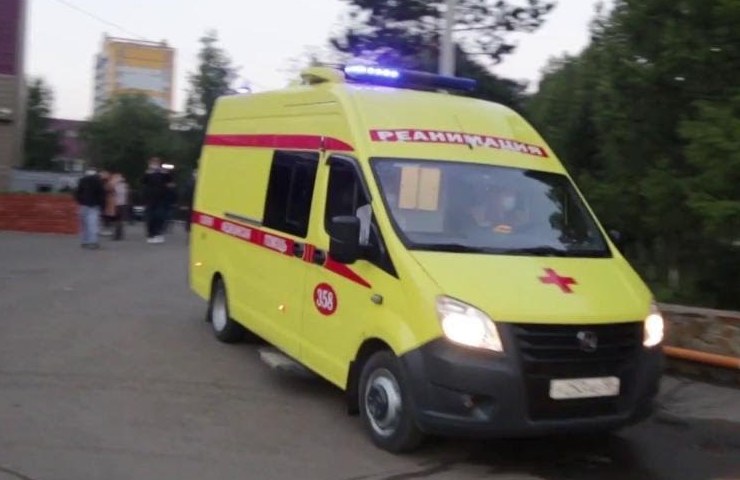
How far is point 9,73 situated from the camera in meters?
30.7

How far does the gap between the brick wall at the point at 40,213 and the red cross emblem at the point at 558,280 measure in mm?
17557

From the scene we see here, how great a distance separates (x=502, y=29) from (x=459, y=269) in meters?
15.6

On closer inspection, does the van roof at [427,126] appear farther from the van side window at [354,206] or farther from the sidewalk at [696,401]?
the sidewalk at [696,401]

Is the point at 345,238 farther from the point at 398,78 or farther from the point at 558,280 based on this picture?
the point at 398,78

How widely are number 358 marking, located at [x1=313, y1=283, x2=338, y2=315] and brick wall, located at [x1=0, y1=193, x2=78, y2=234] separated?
16031mm

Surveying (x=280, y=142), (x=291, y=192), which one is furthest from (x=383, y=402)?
(x=280, y=142)

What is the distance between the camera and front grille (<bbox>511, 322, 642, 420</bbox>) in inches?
264

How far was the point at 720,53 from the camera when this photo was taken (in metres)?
10.7

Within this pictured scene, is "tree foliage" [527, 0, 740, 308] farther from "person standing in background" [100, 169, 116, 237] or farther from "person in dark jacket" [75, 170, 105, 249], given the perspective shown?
"person standing in background" [100, 169, 116, 237]

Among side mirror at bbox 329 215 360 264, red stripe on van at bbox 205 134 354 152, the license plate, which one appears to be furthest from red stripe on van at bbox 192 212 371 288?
the license plate

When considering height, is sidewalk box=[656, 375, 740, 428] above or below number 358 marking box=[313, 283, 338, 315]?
below

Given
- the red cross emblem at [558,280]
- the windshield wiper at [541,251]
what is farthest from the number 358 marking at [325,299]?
the red cross emblem at [558,280]

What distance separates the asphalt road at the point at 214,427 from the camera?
6.89 meters

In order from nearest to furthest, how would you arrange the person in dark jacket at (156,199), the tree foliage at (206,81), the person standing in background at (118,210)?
the person in dark jacket at (156,199)
the person standing in background at (118,210)
the tree foliage at (206,81)
